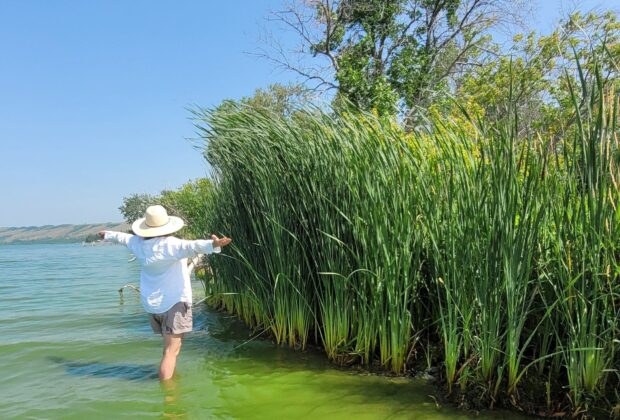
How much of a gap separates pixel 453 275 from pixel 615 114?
1.47 metres

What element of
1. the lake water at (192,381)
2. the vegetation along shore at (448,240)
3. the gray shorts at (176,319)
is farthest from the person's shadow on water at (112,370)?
the vegetation along shore at (448,240)

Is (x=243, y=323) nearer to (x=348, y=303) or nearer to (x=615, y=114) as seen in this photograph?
(x=348, y=303)

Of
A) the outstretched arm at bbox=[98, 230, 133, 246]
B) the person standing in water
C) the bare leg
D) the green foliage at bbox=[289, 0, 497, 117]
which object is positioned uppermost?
the green foliage at bbox=[289, 0, 497, 117]

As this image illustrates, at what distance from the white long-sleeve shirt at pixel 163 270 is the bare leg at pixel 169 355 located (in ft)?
0.97

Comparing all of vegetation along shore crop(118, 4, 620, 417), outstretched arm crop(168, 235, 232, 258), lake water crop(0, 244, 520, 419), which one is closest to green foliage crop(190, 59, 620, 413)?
vegetation along shore crop(118, 4, 620, 417)

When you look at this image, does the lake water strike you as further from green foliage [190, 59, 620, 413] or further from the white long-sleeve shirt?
the white long-sleeve shirt

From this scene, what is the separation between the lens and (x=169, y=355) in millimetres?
4457

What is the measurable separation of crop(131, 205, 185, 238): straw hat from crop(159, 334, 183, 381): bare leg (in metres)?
1.00

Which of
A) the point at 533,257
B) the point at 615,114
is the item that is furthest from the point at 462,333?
the point at 615,114

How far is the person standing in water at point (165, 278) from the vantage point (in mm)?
4309

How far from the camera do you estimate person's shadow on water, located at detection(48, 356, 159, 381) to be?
480cm

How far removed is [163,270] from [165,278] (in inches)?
3.1

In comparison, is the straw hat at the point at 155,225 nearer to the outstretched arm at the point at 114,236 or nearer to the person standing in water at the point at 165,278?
the person standing in water at the point at 165,278

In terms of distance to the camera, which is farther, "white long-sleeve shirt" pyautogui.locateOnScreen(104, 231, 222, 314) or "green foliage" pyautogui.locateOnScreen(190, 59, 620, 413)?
"white long-sleeve shirt" pyautogui.locateOnScreen(104, 231, 222, 314)
